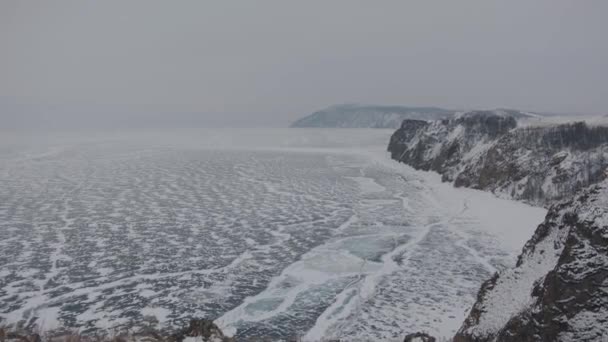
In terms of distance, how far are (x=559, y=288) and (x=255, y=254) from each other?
10.7m

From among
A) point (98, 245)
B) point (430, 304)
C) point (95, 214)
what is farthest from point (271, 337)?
point (95, 214)

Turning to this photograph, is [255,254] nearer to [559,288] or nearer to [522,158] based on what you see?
[559,288]

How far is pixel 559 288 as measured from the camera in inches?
227

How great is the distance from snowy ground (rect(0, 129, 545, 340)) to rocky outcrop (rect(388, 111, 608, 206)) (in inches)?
77.0

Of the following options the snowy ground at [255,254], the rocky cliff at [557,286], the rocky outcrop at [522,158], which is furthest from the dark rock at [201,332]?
the rocky outcrop at [522,158]

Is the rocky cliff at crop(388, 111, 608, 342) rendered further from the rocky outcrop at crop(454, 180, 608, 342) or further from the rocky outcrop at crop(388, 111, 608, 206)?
the rocky outcrop at crop(388, 111, 608, 206)

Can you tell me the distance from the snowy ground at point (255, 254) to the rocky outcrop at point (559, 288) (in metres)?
2.92

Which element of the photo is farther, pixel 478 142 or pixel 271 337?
pixel 478 142

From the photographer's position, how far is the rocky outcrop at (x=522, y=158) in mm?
25469

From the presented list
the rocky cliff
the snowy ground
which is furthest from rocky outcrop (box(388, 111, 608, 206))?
the rocky cliff

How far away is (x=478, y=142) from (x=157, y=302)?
35206 mm

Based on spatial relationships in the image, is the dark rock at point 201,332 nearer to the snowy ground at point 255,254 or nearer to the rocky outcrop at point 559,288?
the snowy ground at point 255,254

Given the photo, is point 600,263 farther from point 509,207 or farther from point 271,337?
point 509,207

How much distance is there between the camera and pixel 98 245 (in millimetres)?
15836
